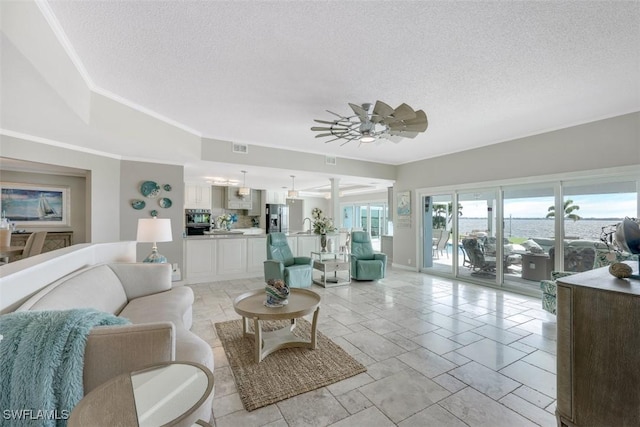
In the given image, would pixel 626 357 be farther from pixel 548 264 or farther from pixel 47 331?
pixel 548 264

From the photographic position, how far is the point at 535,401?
1.96 meters

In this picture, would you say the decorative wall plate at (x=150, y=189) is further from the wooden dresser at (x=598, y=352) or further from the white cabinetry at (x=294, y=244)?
the wooden dresser at (x=598, y=352)

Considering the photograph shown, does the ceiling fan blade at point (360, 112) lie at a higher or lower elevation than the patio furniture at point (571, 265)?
higher

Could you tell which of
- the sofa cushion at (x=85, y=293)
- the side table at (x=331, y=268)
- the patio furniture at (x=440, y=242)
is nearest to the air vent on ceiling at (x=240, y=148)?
the side table at (x=331, y=268)

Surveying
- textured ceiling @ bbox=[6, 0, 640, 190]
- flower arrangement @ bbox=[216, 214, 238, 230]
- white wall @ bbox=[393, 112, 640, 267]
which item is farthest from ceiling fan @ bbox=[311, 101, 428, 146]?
flower arrangement @ bbox=[216, 214, 238, 230]

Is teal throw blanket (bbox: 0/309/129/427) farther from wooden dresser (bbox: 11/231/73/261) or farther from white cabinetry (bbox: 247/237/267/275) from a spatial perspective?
wooden dresser (bbox: 11/231/73/261)

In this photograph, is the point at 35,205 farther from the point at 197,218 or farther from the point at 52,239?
the point at 197,218

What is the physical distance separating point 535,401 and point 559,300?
0.89 meters

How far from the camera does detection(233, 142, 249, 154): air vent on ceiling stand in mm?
4948

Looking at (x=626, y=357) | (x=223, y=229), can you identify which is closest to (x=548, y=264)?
(x=626, y=357)

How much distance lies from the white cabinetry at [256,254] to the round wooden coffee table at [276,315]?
2.88 meters

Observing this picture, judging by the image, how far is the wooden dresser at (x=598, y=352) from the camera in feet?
4.66

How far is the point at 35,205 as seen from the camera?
530 centimetres

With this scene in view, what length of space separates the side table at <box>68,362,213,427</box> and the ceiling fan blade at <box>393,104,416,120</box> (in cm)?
248
